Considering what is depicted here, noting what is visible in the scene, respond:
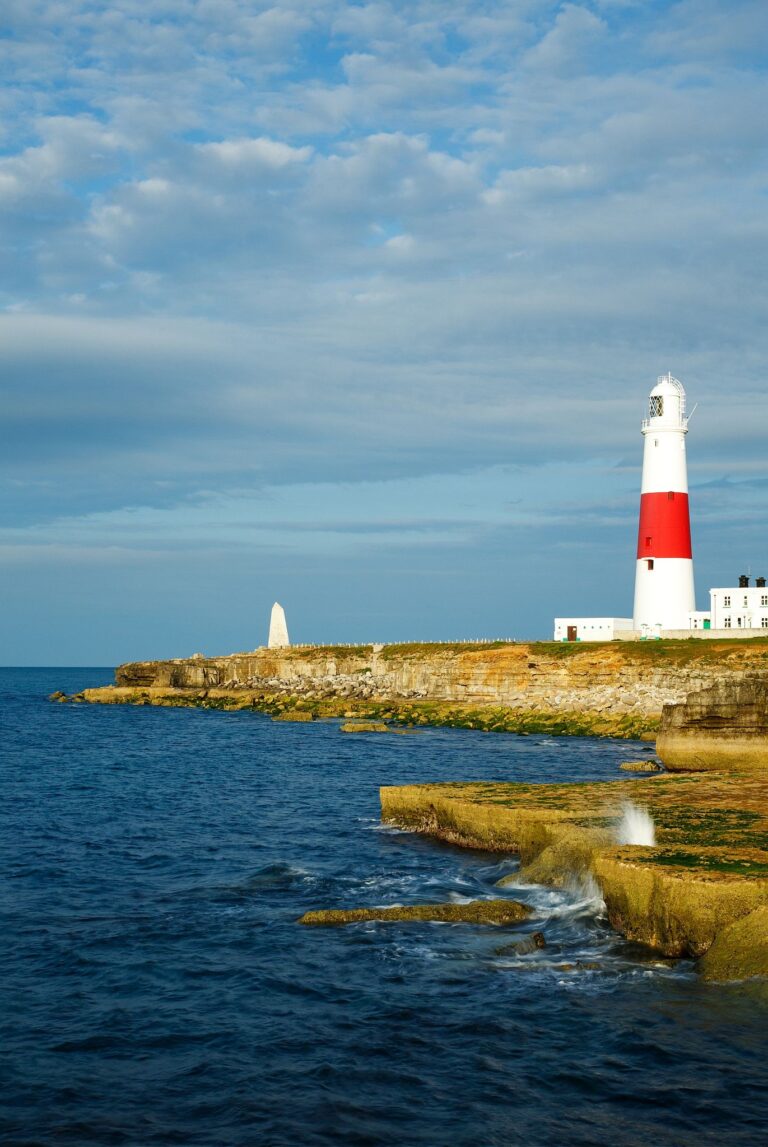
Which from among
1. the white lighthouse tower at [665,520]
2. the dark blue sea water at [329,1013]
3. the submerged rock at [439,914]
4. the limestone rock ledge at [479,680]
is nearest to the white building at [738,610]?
the white lighthouse tower at [665,520]

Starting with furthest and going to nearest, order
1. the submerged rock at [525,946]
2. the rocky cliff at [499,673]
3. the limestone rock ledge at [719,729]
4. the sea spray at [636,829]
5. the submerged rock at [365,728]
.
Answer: the rocky cliff at [499,673]
the submerged rock at [365,728]
the limestone rock ledge at [719,729]
the sea spray at [636,829]
the submerged rock at [525,946]

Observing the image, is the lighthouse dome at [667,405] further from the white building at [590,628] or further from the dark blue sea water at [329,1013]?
the dark blue sea water at [329,1013]

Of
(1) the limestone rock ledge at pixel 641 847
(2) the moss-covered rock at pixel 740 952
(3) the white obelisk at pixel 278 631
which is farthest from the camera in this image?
(3) the white obelisk at pixel 278 631

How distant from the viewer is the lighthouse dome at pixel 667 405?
77.4 metres

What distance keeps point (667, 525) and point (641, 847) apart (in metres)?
57.5

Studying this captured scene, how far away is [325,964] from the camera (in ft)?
62.3

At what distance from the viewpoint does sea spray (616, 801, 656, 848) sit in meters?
22.9

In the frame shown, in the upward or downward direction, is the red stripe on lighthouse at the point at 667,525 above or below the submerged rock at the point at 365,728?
above

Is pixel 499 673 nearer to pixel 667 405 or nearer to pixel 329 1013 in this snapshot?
pixel 667 405

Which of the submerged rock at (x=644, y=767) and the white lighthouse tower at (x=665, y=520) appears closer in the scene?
the submerged rock at (x=644, y=767)

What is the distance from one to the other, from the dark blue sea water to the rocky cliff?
4290 cm

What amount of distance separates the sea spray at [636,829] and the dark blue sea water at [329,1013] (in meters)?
1.86

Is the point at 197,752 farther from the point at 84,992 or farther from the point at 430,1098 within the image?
the point at 430,1098

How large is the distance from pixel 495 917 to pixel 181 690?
9096 centimetres
